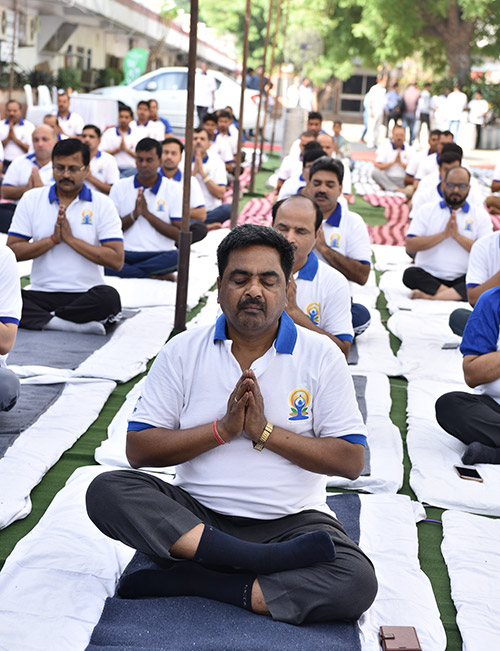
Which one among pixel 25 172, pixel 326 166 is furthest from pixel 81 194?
pixel 25 172

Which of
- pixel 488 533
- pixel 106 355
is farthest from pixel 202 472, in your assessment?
pixel 106 355

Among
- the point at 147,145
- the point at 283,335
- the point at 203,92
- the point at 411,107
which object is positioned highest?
the point at 411,107

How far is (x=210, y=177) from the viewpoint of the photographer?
31.3 ft

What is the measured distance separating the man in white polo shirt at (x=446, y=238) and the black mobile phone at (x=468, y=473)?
306cm

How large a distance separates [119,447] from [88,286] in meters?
1.96

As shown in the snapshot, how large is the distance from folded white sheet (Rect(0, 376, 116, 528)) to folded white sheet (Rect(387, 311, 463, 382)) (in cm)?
166

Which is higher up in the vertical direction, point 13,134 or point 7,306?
point 13,134

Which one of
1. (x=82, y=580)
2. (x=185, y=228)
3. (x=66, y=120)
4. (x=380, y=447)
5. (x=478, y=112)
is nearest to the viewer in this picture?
(x=82, y=580)

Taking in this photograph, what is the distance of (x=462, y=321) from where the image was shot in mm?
5707

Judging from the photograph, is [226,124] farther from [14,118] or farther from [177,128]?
[177,128]

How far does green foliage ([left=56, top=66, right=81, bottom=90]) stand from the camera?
797 inches

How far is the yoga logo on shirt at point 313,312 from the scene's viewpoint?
4.21m

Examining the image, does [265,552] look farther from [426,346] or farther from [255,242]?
[426,346]

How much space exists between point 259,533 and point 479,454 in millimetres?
1525
